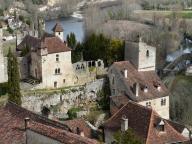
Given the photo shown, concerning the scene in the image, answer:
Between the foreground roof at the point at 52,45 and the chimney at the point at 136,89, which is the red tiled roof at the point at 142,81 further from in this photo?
the foreground roof at the point at 52,45

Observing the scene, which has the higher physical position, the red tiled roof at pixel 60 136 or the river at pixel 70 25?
the red tiled roof at pixel 60 136

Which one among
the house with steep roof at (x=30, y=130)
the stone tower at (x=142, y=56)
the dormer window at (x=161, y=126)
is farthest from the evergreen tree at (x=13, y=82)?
the house with steep roof at (x=30, y=130)

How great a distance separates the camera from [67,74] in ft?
155

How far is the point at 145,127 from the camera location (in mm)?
32188

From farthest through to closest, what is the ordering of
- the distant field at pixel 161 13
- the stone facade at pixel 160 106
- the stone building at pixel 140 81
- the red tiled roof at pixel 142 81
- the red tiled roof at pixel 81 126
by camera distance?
the distant field at pixel 161 13 → the stone facade at pixel 160 106 → the red tiled roof at pixel 142 81 → the stone building at pixel 140 81 → the red tiled roof at pixel 81 126

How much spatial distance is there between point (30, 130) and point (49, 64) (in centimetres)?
2481

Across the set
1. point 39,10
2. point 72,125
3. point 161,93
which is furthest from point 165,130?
point 39,10

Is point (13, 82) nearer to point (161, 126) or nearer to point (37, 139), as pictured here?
point (161, 126)

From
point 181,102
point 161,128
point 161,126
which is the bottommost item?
point 181,102

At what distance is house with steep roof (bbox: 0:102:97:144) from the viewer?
65.6 feet

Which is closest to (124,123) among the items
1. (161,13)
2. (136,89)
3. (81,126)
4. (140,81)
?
(81,126)

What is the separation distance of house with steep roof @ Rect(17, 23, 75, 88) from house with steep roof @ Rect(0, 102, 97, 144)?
59.5 feet

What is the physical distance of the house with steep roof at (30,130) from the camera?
65.6 ft

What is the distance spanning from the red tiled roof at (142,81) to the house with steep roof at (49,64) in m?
4.69
